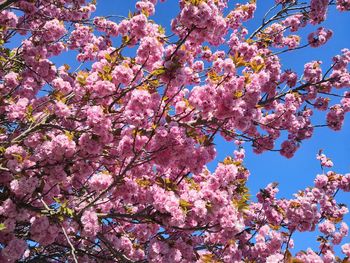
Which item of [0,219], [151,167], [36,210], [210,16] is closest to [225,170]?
[151,167]

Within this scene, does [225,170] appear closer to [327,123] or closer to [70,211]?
[70,211]

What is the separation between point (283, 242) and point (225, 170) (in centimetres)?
348

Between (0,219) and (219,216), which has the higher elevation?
(219,216)

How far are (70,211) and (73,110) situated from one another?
79.1 inches

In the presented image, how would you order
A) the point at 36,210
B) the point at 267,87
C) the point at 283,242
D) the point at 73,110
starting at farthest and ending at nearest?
the point at 283,242 → the point at 267,87 → the point at 73,110 → the point at 36,210

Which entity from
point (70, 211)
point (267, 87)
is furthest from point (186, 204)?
point (267, 87)

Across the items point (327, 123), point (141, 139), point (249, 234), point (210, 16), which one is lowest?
point (141, 139)

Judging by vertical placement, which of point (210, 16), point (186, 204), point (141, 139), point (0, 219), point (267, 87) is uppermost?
point (267, 87)

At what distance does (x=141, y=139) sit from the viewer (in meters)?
6.18

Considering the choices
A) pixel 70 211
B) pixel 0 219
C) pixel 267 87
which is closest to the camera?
pixel 70 211

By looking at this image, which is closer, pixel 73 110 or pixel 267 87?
pixel 73 110

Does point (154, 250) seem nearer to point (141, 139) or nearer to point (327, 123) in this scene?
point (141, 139)

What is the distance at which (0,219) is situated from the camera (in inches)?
254

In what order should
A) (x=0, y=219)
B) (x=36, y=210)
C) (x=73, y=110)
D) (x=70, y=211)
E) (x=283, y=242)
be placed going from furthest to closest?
(x=283, y=242)
(x=73, y=110)
(x=0, y=219)
(x=36, y=210)
(x=70, y=211)
